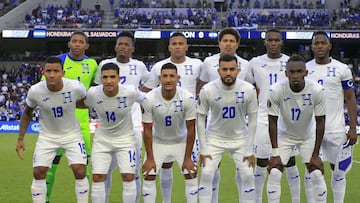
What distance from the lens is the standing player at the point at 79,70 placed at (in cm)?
796

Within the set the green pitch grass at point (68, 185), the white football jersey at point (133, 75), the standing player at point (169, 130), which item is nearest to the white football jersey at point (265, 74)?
the standing player at point (169, 130)

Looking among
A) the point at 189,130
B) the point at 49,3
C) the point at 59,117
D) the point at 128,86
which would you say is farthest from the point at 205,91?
the point at 49,3

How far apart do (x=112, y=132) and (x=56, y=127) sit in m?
0.74

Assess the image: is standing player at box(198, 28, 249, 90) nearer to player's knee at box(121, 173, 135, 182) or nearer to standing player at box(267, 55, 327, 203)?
standing player at box(267, 55, 327, 203)

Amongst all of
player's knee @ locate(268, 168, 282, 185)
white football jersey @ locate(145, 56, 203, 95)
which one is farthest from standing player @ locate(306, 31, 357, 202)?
white football jersey @ locate(145, 56, 203, 95)

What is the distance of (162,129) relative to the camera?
24.1 ft

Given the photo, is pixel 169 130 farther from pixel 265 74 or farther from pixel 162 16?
pixel 162 16

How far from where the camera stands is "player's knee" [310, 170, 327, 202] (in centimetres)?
696

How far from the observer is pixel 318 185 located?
22.9ft

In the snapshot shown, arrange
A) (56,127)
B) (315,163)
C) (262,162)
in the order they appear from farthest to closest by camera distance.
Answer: (262,162) → (56,127) → (315,163)

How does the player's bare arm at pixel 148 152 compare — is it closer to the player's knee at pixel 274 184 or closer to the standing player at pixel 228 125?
the standing player at pixel 228 125

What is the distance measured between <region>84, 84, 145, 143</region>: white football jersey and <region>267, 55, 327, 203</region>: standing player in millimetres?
1797

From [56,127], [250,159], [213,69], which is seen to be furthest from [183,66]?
[56,127]

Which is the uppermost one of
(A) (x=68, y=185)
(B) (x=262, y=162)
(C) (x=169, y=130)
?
(C) (x=169, y=130)
